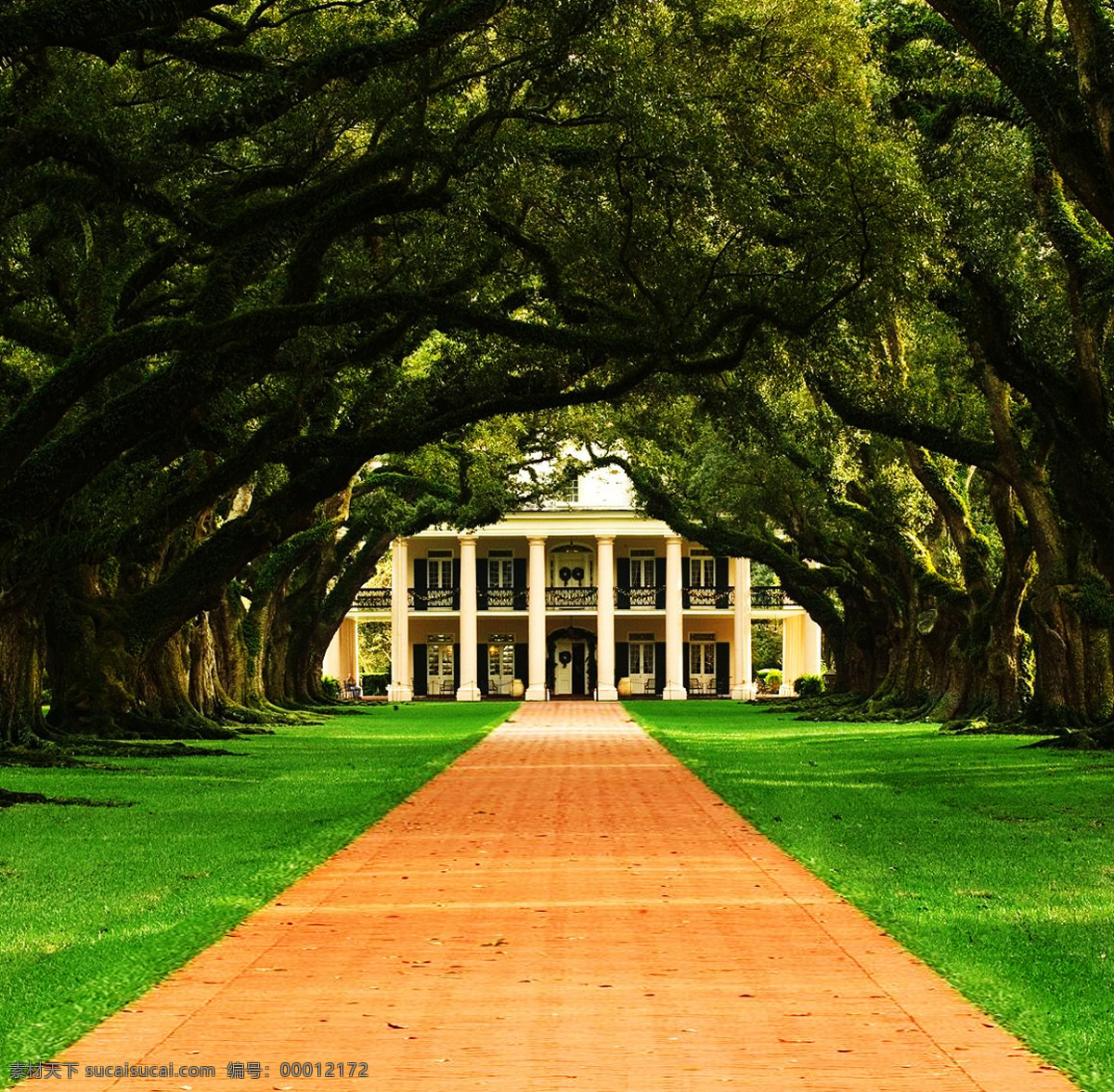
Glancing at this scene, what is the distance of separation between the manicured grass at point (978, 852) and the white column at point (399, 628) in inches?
1535

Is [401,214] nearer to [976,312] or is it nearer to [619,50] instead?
[619,50]

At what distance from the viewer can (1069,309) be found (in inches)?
803

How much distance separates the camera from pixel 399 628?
66.2 metres

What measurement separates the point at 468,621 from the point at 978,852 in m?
53.6

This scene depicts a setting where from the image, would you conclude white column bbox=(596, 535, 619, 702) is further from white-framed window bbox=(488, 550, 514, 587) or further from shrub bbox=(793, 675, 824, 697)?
shrub bbox=(793, 675, 824, 697)

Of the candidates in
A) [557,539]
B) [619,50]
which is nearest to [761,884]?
[619,50]

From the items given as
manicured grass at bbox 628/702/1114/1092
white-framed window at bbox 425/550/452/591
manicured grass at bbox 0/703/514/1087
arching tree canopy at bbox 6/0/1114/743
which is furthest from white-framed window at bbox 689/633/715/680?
manicured grass at bbox 0/703/514/1087

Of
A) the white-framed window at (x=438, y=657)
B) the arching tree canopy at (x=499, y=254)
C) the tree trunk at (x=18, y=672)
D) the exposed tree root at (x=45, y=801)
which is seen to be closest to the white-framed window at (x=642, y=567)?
the white-framed window at (x=438, y=657)

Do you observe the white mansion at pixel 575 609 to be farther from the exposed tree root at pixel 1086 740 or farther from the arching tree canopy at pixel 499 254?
the exposed tree root at pixel 1086 740

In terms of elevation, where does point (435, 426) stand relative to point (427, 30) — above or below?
below

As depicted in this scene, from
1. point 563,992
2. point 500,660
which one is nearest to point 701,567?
point 500,660

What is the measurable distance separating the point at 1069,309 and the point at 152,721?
619 inches

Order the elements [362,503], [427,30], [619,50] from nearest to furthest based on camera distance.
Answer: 1. [427,30]
2. [619,50]
3. [362,503]

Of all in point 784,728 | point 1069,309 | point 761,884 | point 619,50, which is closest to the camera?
point 761,884
